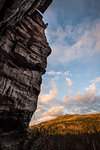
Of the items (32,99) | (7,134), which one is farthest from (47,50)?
(7,134)

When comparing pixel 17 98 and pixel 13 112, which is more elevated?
pixel 17 98

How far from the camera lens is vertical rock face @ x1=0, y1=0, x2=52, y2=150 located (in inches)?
474

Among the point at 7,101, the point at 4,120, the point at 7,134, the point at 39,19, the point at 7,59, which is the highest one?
the point at 39,19

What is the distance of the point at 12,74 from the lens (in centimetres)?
1352

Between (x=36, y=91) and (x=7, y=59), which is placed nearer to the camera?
(x=7, y=59)

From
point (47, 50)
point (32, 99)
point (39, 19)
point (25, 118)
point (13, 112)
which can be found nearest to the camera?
point (13, 112)

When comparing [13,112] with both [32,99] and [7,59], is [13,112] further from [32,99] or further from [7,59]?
[7,59]

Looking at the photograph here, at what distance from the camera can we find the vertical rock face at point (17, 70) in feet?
39.5

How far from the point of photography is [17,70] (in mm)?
14336

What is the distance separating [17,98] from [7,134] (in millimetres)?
5197

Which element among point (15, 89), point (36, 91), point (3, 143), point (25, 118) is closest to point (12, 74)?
point (15, 89)

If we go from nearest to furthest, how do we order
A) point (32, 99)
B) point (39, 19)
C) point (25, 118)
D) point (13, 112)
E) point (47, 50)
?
point (13, 112)
point (25, 118)
point (32, 99)
point (47, 50)
point (39, 19)

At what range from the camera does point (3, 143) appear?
39.1 ft

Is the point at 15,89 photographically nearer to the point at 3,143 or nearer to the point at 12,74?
the point at 12,74
